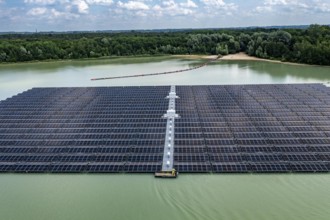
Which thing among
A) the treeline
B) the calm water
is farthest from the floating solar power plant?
the treeline

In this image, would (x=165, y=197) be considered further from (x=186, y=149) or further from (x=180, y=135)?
(x=180, y=135)

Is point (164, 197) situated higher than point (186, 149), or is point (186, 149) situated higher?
point (186, 149)

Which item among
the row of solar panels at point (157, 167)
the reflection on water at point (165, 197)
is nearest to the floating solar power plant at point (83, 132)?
the row of solar panels at point (157, 167)

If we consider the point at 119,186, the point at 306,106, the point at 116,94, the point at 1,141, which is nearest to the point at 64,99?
the point at 116,94

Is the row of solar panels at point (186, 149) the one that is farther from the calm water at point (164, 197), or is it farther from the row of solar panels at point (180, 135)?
the calm water at point (164, 197)

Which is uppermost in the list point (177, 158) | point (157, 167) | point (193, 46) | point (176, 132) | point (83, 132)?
point (193, 46)

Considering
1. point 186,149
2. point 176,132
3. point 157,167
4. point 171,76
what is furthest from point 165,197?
point 171,76

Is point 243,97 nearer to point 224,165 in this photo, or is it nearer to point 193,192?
point 224,165
